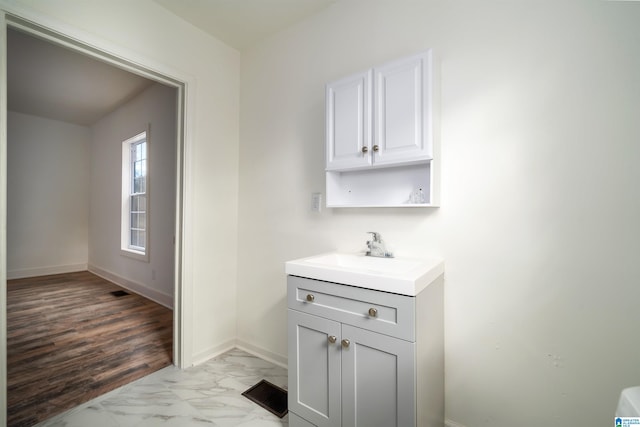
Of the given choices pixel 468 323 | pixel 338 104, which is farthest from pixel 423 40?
pixel 468 323

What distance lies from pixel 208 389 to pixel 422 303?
1585 mm

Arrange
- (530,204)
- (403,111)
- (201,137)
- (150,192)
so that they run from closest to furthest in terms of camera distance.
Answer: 1. (530,204)
2. (403,111)
3. (201,137)
4. (150,192)

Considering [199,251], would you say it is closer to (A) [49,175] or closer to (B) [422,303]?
(B) [422,303]

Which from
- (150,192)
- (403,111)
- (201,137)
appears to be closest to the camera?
(403,111)

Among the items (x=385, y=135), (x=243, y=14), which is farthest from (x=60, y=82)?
(x=385, y=135)

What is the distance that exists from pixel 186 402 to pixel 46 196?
5353mm

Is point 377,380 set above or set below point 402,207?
below

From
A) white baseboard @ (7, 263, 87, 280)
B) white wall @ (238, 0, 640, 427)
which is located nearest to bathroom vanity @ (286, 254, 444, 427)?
white wall @ (238, 0, 640, 427)

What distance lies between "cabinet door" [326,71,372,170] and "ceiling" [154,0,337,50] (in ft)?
2.53

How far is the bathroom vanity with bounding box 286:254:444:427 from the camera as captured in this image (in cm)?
106

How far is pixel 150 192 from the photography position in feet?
11.5

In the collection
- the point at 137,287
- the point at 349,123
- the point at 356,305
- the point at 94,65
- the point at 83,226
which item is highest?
the point at 94,65

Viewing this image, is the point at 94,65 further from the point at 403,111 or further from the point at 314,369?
the point at 314,369

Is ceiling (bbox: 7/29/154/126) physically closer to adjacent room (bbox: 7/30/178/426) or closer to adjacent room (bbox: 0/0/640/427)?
adjacent room (bbox: 7/30/178/426)
